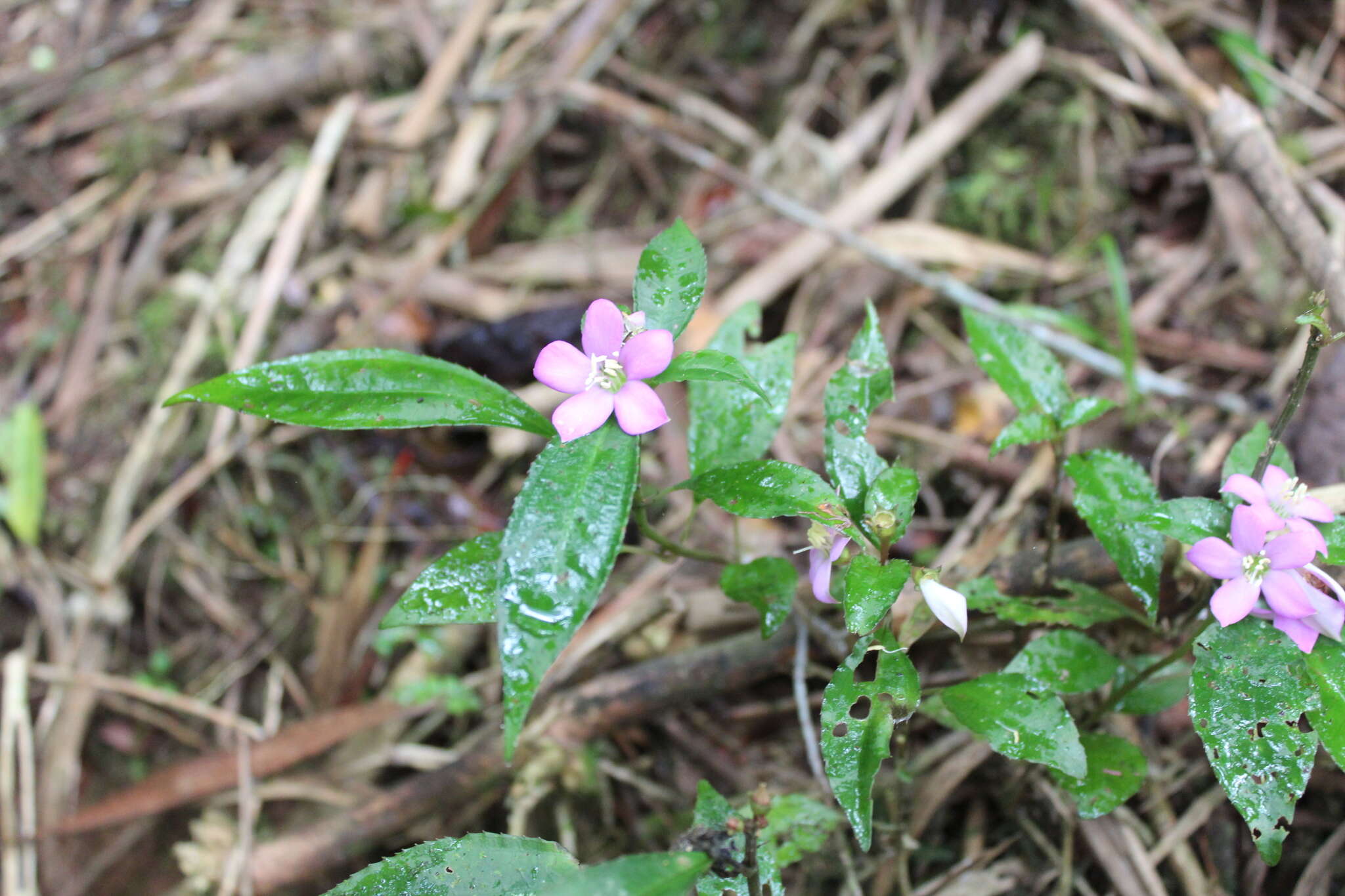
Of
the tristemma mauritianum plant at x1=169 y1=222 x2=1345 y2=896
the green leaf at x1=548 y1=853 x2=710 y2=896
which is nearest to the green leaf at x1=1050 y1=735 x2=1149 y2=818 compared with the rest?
the tristemma mauritianum plant at x1=169 y1=222 x2=1345 y2=896

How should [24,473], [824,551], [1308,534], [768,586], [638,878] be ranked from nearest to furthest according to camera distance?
[638,878] < [1308,534] < [824,551] < [768,586] < [24,473]

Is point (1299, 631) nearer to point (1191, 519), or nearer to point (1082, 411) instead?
point (1191, 519)

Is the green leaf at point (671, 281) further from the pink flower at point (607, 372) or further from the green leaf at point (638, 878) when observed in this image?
the green leaf at point (638, 878)

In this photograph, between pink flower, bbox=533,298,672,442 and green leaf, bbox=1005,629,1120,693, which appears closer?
pink flower, bbox=533,298,672,442

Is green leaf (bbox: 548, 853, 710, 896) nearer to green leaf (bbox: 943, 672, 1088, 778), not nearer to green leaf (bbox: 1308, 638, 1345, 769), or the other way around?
green leaf (bbox: 943, 672, 1088, 778)

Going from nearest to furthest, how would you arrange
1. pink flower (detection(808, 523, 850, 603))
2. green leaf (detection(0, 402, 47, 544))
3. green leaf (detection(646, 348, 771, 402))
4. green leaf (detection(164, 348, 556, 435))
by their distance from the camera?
green leaf (detection(646, 348, 771, 402)) < green leaf (detection(164, 348, 556, 435)) < pink flower (detection(808, 523, 850, 603)) < green leaf (detection(0, 402, 47, 544))

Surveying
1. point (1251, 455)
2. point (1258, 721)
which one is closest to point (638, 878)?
point (1258, 721)
